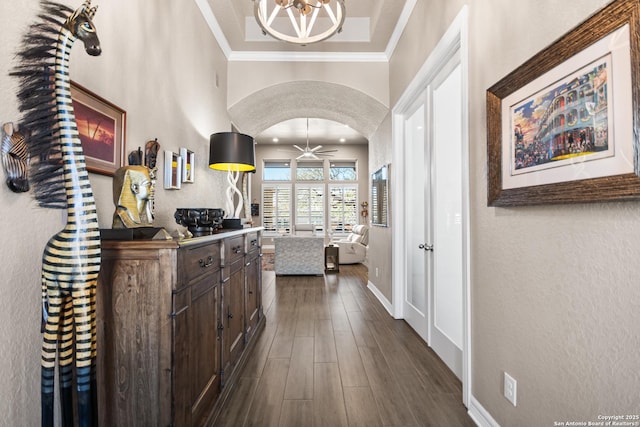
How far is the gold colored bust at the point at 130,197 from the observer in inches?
59.6

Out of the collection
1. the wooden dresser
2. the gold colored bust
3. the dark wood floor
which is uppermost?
the gold colored bust

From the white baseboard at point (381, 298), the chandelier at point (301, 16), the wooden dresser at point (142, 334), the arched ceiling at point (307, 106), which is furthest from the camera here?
the arched ceiling at point (307, 106)

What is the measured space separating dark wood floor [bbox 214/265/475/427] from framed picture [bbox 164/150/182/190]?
1.60 metres

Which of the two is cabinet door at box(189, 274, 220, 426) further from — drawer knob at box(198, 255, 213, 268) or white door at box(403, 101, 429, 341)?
white door at box(403, 101, 429, 341)

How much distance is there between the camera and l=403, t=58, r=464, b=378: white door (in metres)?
2.49

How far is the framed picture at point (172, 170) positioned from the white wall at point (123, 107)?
0.19 ft

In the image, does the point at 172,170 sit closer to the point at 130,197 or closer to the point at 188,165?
the point at 188,165

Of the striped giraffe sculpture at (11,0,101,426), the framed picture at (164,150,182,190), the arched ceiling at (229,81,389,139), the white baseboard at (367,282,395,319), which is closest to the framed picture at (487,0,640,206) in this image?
the striped giraffe sculpture at (11,0,101,426)

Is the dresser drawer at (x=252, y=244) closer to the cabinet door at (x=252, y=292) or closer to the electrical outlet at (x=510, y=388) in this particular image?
the cabinet door at (x=252, y=292)

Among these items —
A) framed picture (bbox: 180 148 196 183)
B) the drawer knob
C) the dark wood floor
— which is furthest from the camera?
framed picture (bbox: 180 148 196 183)

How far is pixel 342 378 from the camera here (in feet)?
7.89

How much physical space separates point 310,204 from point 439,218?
817cm

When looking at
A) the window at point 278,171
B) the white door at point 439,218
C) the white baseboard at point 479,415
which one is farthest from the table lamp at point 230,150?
the window at point 278,171

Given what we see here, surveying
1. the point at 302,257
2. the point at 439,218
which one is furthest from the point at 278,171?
the point at 439,218
